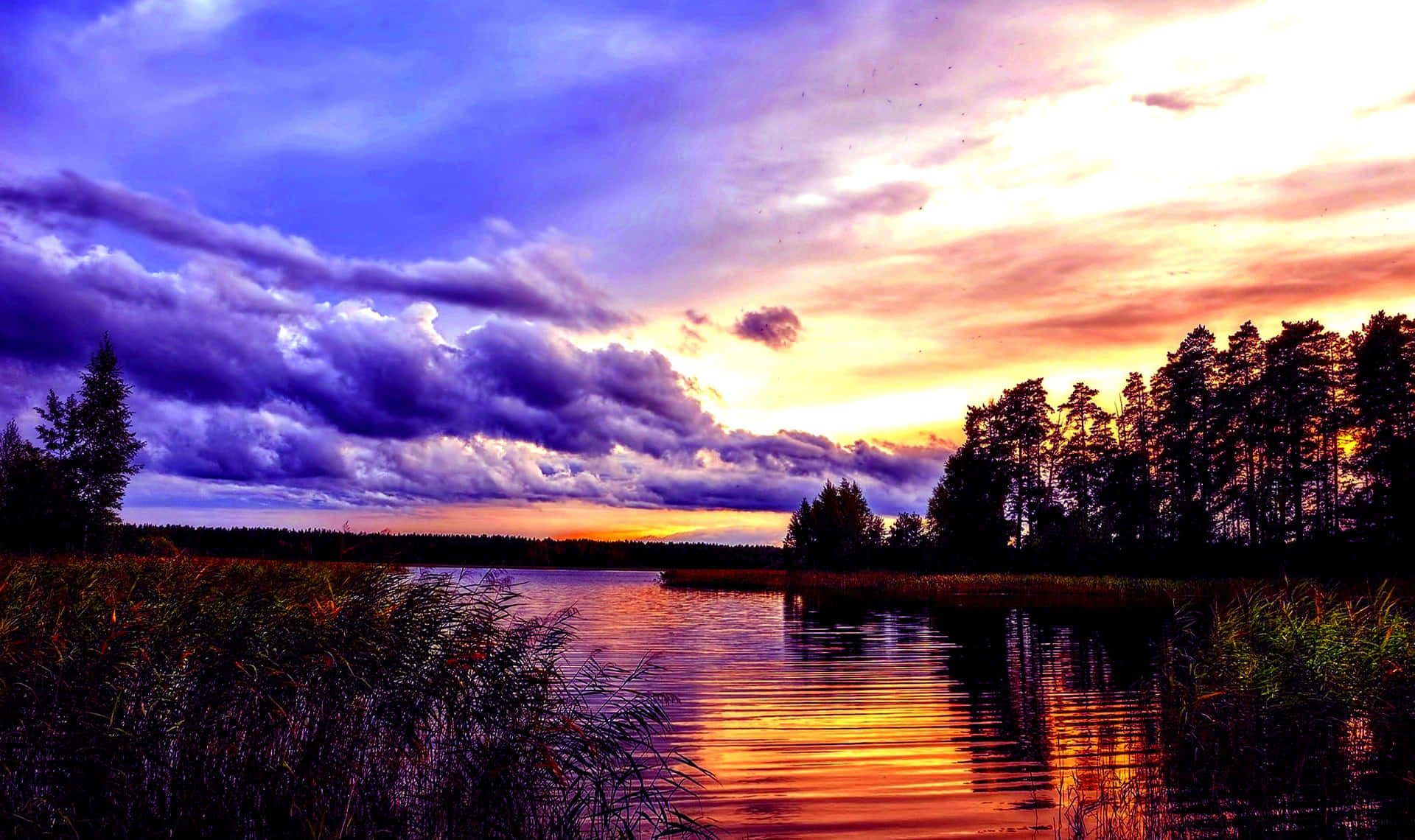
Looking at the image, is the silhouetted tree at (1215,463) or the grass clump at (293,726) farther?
the silhouetted tree at (1215,463)

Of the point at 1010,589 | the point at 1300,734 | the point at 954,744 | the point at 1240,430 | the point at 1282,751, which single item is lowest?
the point at 1010,589

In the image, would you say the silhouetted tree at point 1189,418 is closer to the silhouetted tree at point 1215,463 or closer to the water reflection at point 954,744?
the silhouetted tree at point 1215,463

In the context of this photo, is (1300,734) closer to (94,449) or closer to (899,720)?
(899,720)

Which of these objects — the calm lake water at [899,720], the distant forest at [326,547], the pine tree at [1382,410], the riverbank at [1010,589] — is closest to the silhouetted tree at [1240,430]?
the pine tree at [1382,410]

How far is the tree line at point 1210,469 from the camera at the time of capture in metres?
62.6

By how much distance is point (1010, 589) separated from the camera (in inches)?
2820

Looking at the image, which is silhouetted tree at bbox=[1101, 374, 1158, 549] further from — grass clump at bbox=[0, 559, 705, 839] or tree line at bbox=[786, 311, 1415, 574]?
grass clump at bbox=[0, 559, 705, 839]

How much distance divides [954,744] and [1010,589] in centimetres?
5988

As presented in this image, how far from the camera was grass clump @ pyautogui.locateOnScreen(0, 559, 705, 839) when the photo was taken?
7699 mm

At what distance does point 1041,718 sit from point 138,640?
57.0 ft

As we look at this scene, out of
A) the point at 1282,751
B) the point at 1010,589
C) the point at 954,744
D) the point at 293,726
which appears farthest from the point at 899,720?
the point at 1010,589

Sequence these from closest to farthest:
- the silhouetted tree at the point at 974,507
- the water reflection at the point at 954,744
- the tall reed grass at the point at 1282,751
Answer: the tall reed grass at the point at 1282,751 → the water reflection at the point at 954,744 → the silhouetted tree at the point at 974,507

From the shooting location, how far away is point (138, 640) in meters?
9.07

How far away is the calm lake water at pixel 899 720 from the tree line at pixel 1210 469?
29323 millimetres
